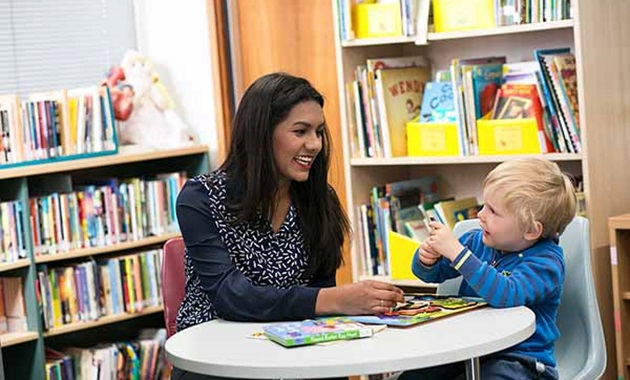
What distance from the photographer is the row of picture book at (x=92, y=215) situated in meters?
3.73

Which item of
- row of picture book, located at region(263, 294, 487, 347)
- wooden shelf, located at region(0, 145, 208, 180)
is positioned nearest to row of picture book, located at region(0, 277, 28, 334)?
wooden shelf, located at region(0, 145, 208, 180)

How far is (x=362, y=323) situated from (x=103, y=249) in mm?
1940

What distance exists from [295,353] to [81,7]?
2668mm

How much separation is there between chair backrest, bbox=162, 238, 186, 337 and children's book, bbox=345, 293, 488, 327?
2.08ft

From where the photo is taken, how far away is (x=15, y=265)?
12.1 feet

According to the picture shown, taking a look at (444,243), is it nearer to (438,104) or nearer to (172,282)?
(172,282)

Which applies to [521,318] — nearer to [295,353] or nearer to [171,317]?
[295,353]

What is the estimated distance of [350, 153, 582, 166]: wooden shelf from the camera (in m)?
3.22

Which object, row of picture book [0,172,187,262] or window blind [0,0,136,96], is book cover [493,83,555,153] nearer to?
row of picture book [0,172,187,262]

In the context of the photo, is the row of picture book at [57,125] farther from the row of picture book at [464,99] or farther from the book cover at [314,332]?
the book cover at [314,332]

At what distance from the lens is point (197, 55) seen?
14.2 feet

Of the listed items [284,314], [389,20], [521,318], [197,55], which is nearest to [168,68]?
[197,55]

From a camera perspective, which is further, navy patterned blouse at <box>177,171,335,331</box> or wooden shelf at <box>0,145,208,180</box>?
wooden shelf at <box>0,145,208,180</box>

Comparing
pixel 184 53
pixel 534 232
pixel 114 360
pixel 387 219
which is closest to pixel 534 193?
pixel 534 232
